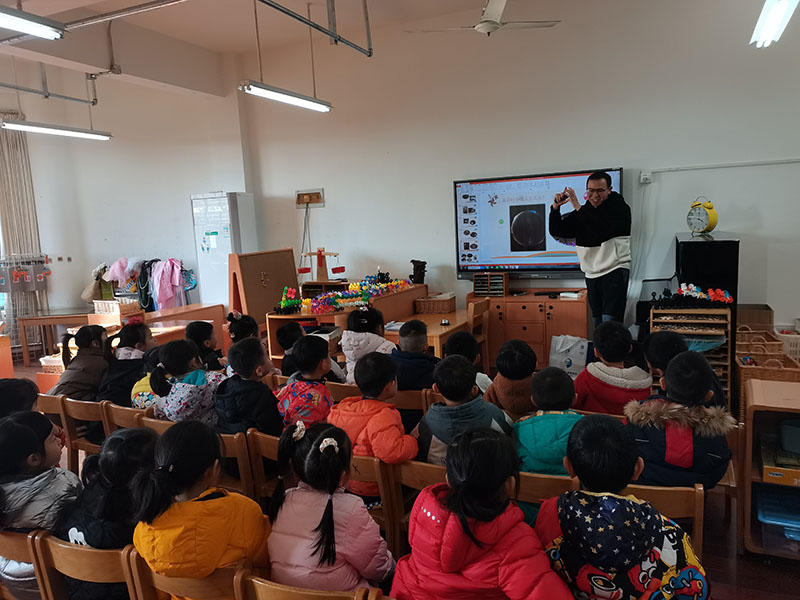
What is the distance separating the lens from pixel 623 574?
1.25m

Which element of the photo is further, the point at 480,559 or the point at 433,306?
the point at 433,306

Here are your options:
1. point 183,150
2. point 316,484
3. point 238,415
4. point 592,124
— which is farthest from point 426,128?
point 316,484

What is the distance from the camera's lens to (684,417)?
6.27 feet

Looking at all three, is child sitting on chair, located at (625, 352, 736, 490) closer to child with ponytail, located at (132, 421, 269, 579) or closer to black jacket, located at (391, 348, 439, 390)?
black jacket, located at (391, 348, 439, 390)

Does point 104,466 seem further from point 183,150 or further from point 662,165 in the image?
point 183,150

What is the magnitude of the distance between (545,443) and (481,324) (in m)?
3.47

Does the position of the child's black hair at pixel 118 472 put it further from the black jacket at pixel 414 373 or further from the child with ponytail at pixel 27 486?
the black jacket at pixel 414 373

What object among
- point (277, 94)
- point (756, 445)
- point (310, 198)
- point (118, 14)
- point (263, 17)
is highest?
point (263, 17)

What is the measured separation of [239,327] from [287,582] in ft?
7.48

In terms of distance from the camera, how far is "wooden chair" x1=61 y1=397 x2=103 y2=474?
2768mm

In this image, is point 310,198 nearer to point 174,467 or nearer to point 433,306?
point 433,306

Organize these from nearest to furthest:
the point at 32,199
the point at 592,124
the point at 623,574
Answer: the point at 623,574
the point at 592,124
the point at 32,199

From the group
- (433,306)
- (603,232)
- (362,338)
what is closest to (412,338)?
(362,338)

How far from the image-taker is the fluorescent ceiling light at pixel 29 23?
327cm
